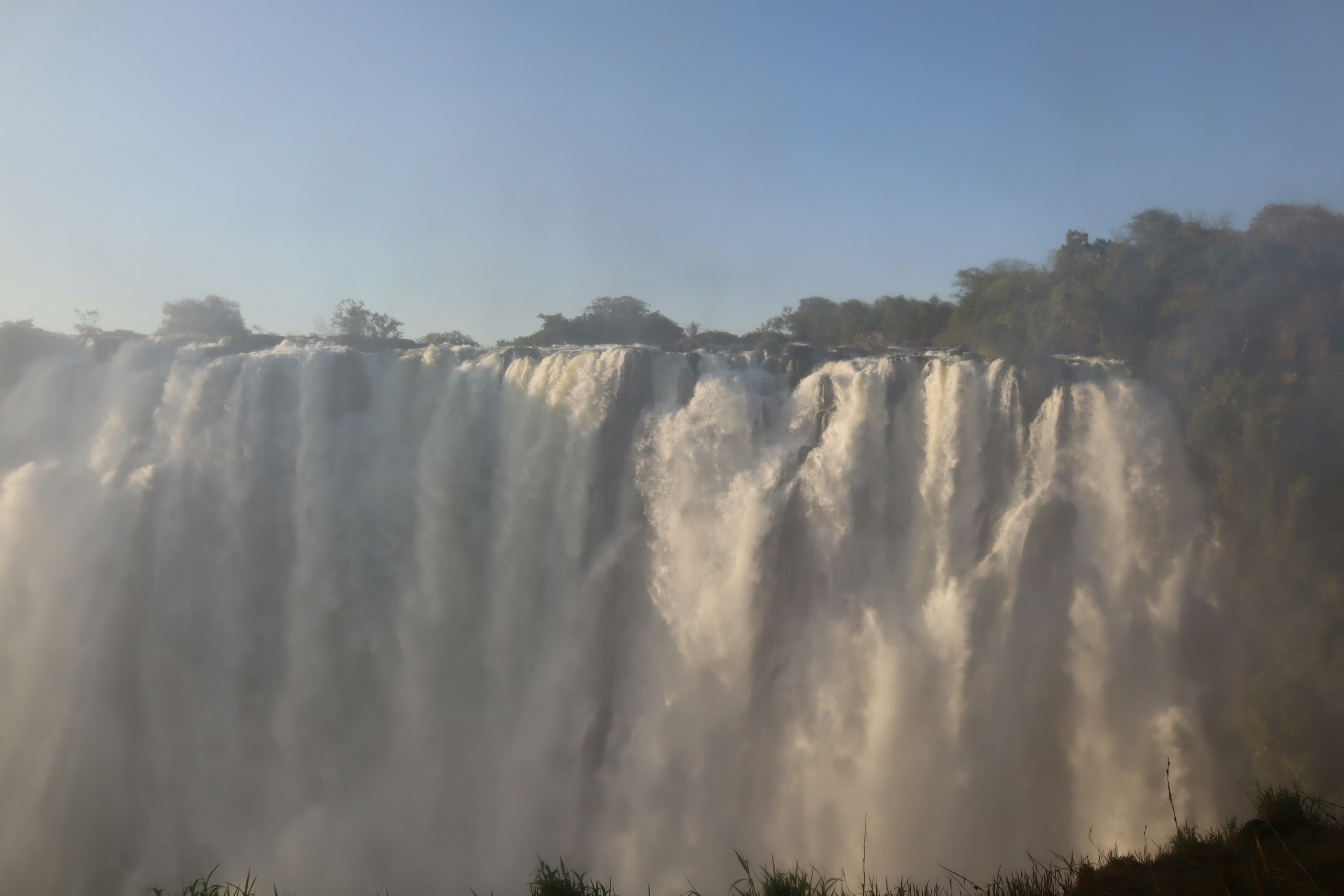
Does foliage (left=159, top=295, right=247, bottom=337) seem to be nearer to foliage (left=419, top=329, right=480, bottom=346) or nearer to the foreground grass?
foliage (left=419, top=329, right=480, bottom=346)

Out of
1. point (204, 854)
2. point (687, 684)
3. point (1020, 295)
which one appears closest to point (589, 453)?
point (687, 684)

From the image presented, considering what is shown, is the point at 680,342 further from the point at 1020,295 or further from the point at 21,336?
the point at 21,336

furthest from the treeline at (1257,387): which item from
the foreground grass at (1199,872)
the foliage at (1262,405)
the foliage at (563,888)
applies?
the foliage at (563,888)

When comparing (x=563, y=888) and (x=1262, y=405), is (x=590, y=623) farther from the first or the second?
(x=1262, y=405)

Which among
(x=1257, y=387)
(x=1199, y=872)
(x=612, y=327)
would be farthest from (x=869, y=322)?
(x=1199, y=872)

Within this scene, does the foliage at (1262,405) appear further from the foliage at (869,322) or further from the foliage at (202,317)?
the foliage at (202,317)

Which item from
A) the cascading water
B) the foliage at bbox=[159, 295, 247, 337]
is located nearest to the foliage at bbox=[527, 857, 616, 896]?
the cascading water
